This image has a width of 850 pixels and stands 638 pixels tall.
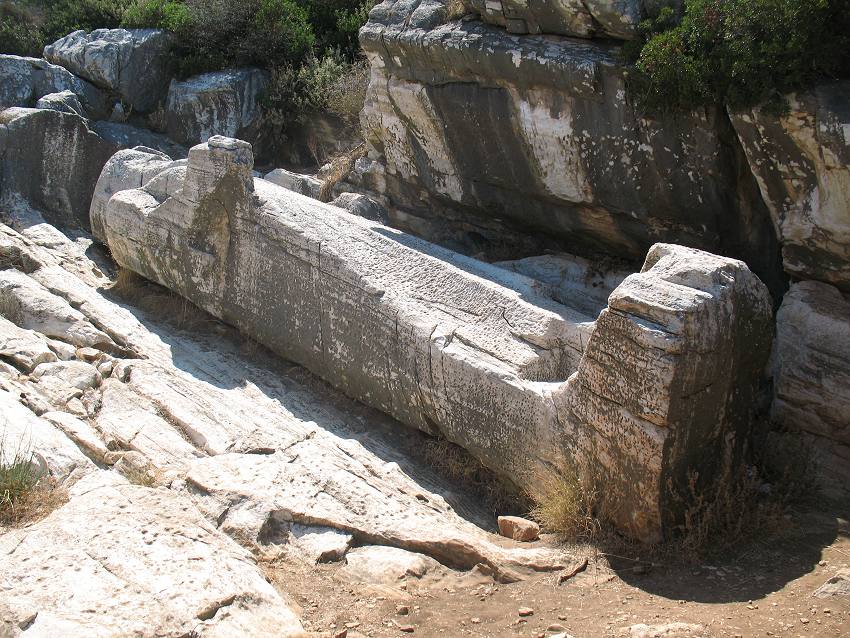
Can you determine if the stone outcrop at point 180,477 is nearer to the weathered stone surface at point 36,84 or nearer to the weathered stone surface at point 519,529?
the weathered stone surface at point 519,529

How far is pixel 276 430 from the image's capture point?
6.12 m

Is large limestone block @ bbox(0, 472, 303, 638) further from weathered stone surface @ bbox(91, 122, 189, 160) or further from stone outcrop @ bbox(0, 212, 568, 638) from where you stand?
weathered stone surface @ bbox(91, 122, 189, 160)

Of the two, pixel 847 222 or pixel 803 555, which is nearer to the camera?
pixel 803 555

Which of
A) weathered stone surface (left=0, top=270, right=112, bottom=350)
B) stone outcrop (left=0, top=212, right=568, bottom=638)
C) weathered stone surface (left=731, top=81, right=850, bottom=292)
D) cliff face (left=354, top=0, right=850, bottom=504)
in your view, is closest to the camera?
stone outcrop (left=0, top=212, right=568, bottom=638)

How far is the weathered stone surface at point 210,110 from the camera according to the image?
11.1 metres

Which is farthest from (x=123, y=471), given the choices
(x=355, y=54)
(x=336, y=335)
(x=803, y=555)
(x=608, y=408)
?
(x=355, y=54)

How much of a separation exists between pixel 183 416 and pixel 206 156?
225cm

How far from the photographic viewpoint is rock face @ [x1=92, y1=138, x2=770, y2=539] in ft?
15.2

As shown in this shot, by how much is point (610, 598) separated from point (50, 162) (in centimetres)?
723

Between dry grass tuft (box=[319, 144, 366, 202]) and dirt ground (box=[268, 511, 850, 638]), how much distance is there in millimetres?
5658

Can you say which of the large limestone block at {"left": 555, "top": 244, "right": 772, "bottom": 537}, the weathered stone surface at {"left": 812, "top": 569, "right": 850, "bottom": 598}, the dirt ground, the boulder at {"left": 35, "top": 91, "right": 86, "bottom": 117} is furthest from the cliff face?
the boulder at {"left": 35, "top": 91, "right": 86, "bottom": 117}

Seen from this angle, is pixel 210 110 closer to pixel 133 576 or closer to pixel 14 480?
pixel 14 480

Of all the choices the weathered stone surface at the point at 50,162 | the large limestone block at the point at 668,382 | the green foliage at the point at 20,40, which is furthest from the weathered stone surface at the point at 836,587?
the green foliage at the point at 20,40

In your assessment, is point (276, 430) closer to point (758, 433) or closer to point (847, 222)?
point (758, 433)
